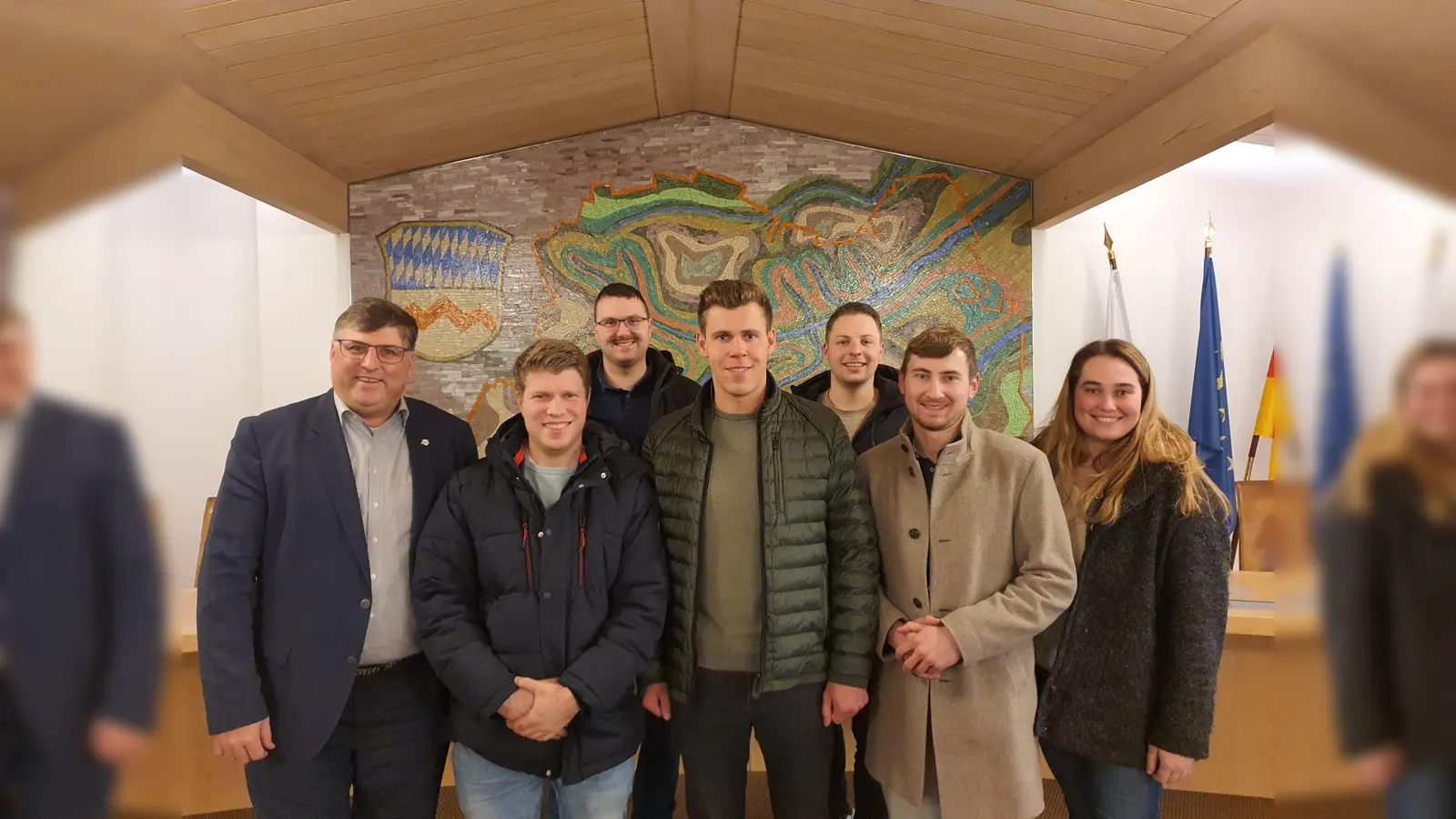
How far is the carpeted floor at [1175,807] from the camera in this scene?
10.1 ft

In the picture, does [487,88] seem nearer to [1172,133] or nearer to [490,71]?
[490,71]

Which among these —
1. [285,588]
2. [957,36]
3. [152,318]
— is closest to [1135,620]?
[285,588]

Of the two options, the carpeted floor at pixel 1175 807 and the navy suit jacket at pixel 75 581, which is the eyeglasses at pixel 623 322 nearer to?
the carpeted floor at pixel 1175 807

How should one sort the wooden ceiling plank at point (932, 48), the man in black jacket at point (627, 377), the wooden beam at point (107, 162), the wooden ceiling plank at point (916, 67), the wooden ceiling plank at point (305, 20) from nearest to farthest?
the wooden beam at point (107, 162), the man in black jacket at point (627, 377), the wooden ceiling plank at point (305, 20), the wooden ceiling plank at point (932, 48), the wooden ceiling plank at point (916, 67)

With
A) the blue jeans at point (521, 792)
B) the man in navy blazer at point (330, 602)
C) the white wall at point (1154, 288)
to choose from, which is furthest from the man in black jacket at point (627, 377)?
the white wall at point (1154, 288)

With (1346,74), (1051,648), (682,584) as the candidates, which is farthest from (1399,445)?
(1051,648)

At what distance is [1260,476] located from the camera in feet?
15.4

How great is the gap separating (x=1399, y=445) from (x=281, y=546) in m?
2.10

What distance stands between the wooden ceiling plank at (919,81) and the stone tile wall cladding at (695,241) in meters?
0.84

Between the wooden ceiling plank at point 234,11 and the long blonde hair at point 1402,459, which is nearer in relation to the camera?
the long blonde hair at point 1402,459

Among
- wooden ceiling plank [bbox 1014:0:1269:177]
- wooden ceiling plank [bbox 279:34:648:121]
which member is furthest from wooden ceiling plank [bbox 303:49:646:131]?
wooden ceiling plank [bbox 1014:0:1269:177]

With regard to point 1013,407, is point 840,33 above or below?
above

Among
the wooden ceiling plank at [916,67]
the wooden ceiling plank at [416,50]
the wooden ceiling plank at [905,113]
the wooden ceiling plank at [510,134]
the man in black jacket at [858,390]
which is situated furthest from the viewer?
the wooden ceiling plank at [510,134]

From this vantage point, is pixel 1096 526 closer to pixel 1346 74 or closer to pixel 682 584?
pixel 682 584
